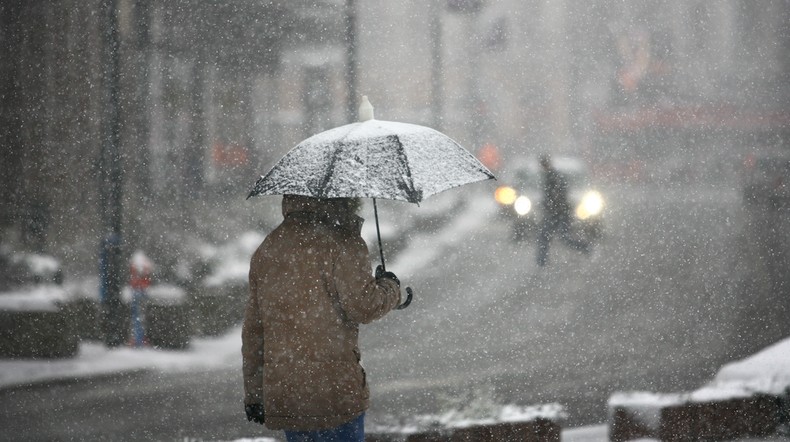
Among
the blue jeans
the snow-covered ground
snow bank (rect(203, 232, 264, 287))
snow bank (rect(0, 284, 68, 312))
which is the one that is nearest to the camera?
the blue jeans

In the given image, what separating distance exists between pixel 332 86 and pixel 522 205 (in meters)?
4.14

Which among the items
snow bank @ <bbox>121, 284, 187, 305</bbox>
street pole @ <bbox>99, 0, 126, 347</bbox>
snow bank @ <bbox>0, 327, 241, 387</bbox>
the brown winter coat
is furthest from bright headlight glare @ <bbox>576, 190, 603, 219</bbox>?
the brown winter coat

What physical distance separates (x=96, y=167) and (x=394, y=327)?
520cm

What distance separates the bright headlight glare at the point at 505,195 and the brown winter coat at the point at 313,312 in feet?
42.8

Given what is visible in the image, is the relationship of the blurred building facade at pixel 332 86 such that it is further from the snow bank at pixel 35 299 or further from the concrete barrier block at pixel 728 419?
the concrete barrier block at pixel 728 419

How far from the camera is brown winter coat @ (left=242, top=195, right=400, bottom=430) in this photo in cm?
264

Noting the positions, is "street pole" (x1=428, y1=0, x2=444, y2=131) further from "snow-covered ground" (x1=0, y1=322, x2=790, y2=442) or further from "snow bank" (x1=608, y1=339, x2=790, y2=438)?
"snow bank" (x1=608, y1=339, x2=790, y2=438)

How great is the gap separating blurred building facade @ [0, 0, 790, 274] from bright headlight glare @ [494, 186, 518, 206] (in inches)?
51.9

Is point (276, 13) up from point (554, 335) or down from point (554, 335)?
up

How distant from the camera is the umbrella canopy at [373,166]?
262 cm

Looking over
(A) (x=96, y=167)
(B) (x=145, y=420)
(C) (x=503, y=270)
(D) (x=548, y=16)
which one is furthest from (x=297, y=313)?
(D) (x=548, y=16)

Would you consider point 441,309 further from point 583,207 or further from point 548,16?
point 548,16

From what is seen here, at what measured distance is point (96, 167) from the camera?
1199 cm

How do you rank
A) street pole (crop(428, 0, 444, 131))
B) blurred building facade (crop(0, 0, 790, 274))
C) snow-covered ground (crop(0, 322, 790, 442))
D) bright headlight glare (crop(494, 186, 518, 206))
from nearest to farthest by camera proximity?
snow-covered ground (crop(0, 322, 790, 442)), blurred building facade (crop(0, 0, 790, 274)), bright headlight glare (crop(494, 186, 518, 206)), street pole (crop(428, 0, 444, 131))
